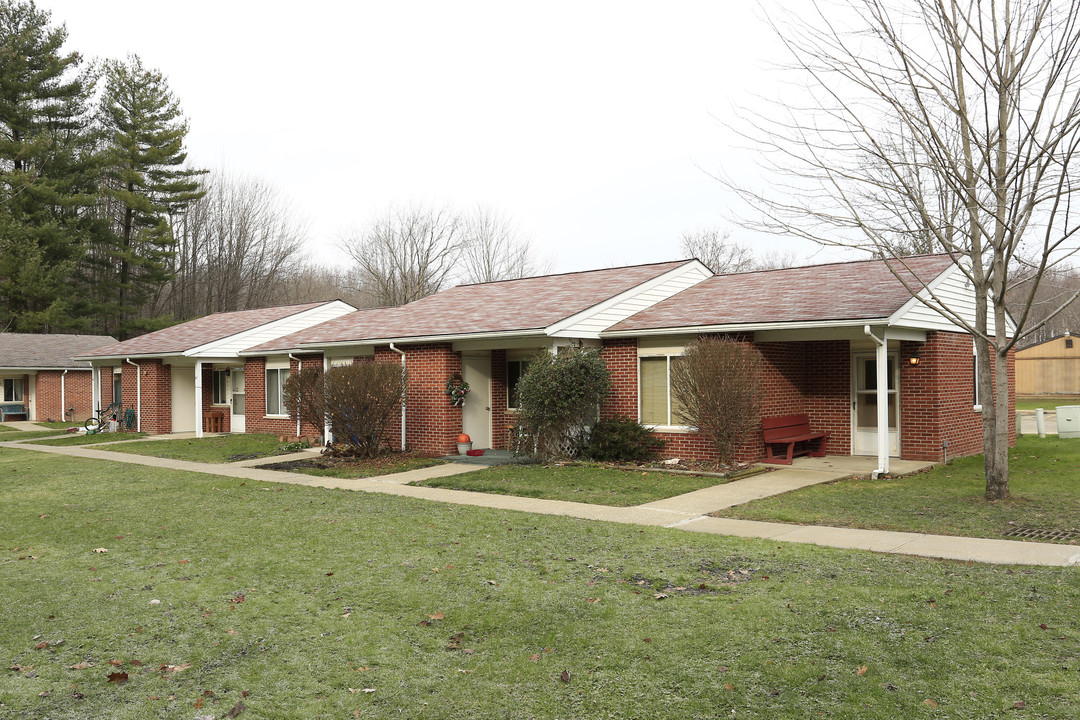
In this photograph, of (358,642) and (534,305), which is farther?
(534,305)

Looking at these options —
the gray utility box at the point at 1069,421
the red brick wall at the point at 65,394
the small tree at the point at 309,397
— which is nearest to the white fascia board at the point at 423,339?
the small tree at the point at 309,397

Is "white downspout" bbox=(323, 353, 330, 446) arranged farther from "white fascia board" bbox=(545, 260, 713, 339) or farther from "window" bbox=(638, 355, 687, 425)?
"window" bbox=(638, 355, 687, 425)

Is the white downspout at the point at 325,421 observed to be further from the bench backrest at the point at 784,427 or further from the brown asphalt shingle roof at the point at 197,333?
the bench backrest at the point at 784,427

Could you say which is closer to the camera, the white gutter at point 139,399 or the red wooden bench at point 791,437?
the red wooden bench at point 791,437

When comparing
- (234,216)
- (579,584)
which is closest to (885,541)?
(579,584)

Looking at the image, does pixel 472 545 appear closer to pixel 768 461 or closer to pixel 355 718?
pixel 355 718

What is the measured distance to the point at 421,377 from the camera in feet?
57.8

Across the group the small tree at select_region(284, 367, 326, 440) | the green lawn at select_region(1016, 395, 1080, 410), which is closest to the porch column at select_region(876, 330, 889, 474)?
the small tree at select_region(284, 367, 326, 440)

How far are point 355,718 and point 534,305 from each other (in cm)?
1447

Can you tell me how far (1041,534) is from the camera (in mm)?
8188

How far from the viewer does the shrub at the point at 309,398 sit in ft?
56.7

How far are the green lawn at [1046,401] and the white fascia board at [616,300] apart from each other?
20408 millimetres

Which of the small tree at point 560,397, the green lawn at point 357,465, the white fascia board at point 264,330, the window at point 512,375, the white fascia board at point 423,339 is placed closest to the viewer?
the small tree at point 560,397

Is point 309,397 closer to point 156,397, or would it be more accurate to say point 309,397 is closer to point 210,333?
point 210,333
